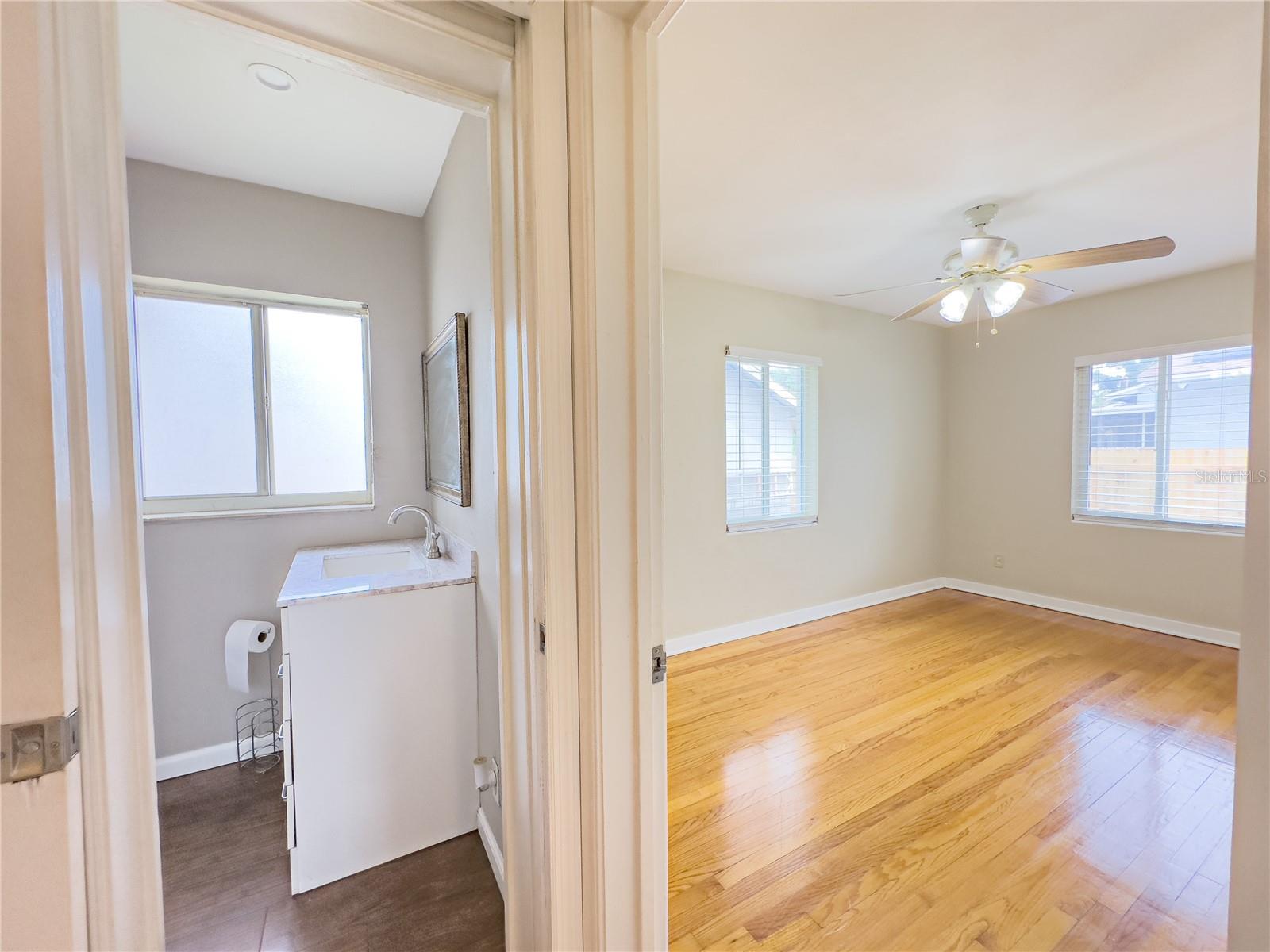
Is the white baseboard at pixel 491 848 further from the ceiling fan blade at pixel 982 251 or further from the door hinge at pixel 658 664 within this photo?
the ceiling fan blade at pixel 982 251

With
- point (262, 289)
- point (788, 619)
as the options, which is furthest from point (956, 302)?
point (262, 289)

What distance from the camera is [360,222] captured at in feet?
8.48

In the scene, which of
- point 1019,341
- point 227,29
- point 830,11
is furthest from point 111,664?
point 1019,341

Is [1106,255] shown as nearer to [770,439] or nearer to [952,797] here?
[770,439]

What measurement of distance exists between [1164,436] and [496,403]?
486cm

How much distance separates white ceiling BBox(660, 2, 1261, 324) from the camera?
146 cm

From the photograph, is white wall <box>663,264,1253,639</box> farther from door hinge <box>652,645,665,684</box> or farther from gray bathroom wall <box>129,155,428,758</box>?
door hinge <box>652,645,665,684</box>

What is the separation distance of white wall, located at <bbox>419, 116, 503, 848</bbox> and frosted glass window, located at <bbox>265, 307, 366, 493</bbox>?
2.70ft

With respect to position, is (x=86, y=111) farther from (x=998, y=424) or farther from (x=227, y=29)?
(x=998, y=424)

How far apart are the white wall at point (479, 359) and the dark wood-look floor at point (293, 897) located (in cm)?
19

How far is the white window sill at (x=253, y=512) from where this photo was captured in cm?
220

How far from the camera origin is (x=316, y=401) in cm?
260

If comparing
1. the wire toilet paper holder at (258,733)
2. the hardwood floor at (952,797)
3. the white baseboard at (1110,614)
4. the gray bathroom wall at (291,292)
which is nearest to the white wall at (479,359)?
the gray bathroom wall at (291,292)

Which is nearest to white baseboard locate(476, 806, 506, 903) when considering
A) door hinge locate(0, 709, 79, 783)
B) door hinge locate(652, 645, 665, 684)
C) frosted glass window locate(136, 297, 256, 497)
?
door hinge locate(652, 645, 665, 684)
